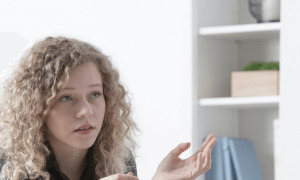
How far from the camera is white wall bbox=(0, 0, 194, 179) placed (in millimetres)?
1693

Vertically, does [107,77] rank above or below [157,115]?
above

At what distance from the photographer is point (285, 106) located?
1540mm

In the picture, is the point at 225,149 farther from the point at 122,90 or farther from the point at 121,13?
the point at 121,13

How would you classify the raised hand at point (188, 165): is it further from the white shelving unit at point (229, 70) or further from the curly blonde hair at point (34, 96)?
the white shelving unit at point (229, 70)

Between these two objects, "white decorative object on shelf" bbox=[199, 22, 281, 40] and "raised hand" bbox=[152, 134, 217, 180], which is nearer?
"raised hand" bbox=[152, 134, 217, 180]

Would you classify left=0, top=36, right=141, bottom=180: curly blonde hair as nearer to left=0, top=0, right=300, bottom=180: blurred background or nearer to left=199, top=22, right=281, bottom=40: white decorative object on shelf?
left=0, top=0, right=300, bottom=180: blurred background

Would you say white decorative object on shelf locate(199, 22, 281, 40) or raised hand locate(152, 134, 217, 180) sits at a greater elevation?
white decorative object on shelf locate(199, 22, 281, 40)

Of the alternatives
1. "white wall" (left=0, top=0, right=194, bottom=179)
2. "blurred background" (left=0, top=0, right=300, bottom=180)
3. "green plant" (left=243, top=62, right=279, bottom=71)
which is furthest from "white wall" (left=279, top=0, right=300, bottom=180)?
"white wall" (left=0, top=0, right=194, bottom=179)

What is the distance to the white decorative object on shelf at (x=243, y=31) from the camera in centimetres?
162

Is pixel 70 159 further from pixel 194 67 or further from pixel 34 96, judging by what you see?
pixel 194 67

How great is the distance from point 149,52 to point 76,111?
700mm

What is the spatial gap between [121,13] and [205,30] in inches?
14.8

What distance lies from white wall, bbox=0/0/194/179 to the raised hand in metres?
0.46

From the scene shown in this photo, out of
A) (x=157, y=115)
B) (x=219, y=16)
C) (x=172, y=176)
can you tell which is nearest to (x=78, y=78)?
(x=172, y=176)
